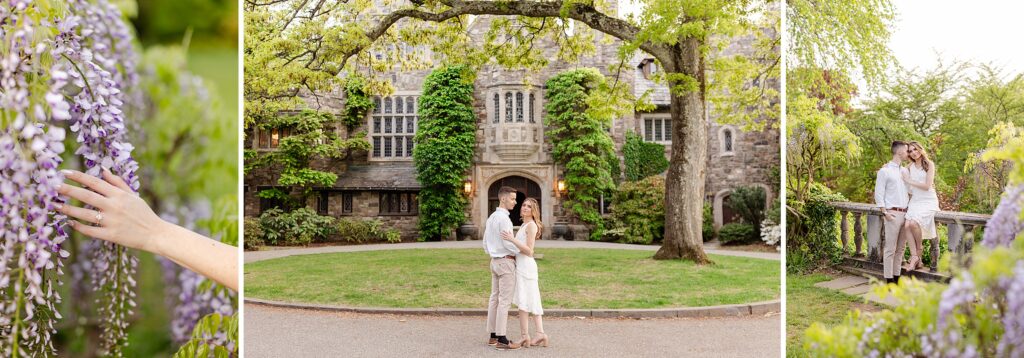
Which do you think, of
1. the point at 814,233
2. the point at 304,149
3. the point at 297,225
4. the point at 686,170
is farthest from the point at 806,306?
the point at 297,225

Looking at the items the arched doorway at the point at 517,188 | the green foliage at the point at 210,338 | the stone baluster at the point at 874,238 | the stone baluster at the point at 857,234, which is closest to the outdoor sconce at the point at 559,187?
the arched doorway at the point at 517,188

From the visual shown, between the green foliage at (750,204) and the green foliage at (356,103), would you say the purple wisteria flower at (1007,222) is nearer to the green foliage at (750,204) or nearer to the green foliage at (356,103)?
the green foliage at (750,204)

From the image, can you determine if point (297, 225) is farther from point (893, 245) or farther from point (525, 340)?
point (893, 245)

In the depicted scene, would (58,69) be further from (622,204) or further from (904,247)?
(622,204)

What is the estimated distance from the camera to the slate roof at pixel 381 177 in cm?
574

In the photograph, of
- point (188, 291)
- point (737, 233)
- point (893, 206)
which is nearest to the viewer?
point (188, 291)

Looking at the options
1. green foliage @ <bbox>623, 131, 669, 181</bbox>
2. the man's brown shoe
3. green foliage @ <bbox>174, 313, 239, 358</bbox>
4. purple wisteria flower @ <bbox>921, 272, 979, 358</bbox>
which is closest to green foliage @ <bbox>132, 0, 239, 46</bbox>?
green foliage @ <bbox>174, 313, 239, 358</bbox>

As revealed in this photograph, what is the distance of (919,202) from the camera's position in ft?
9.90

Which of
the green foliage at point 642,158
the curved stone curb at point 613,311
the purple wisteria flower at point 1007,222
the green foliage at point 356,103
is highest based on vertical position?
the green foliage at point 356,103

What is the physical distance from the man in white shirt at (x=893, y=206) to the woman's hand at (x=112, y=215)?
3172mm

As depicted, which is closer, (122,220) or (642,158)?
(122,220)

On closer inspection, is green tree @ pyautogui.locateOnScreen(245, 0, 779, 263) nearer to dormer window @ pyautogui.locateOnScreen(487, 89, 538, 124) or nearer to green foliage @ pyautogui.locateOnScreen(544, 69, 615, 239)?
green foliage @ pyautogui.locateOnScreen(544, 69, 615, 239)

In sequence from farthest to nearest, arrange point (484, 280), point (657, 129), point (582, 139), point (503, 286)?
point (657, 129), point (582, 139), point (484, 280), point (503, 286)

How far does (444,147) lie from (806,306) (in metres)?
3.24
